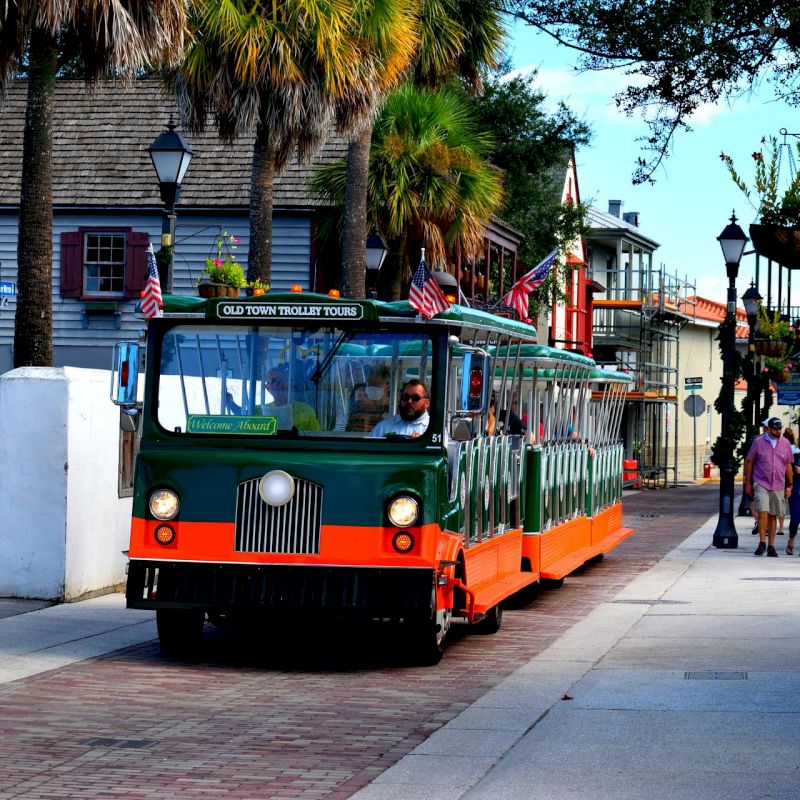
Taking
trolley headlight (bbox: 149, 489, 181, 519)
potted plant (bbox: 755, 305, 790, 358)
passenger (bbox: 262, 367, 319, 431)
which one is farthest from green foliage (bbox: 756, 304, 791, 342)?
trolley headlight (bbox: 149, 489, 181, 519)

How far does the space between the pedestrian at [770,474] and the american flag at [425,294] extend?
444 inches

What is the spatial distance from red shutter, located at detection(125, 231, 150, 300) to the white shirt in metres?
22.5

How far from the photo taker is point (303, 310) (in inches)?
455

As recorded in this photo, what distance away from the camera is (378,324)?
11.6 meters

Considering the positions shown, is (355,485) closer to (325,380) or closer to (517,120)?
(325,380)

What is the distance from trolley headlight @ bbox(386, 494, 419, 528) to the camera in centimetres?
1110

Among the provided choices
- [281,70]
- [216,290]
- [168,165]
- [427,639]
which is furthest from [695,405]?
[427,639]

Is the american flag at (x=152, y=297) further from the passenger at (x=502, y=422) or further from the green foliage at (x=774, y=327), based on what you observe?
the green foliage at (x=774, y=327)

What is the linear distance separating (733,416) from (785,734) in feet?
59.3

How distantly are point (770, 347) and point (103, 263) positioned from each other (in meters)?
14.2

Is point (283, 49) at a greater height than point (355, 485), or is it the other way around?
point (283, 49)

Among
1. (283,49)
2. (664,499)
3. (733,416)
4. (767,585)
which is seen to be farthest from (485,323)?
(664,499)

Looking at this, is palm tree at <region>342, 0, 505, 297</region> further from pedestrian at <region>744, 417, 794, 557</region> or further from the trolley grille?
the trolley grille

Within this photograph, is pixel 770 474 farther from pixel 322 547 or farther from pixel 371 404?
pixel 322 547
